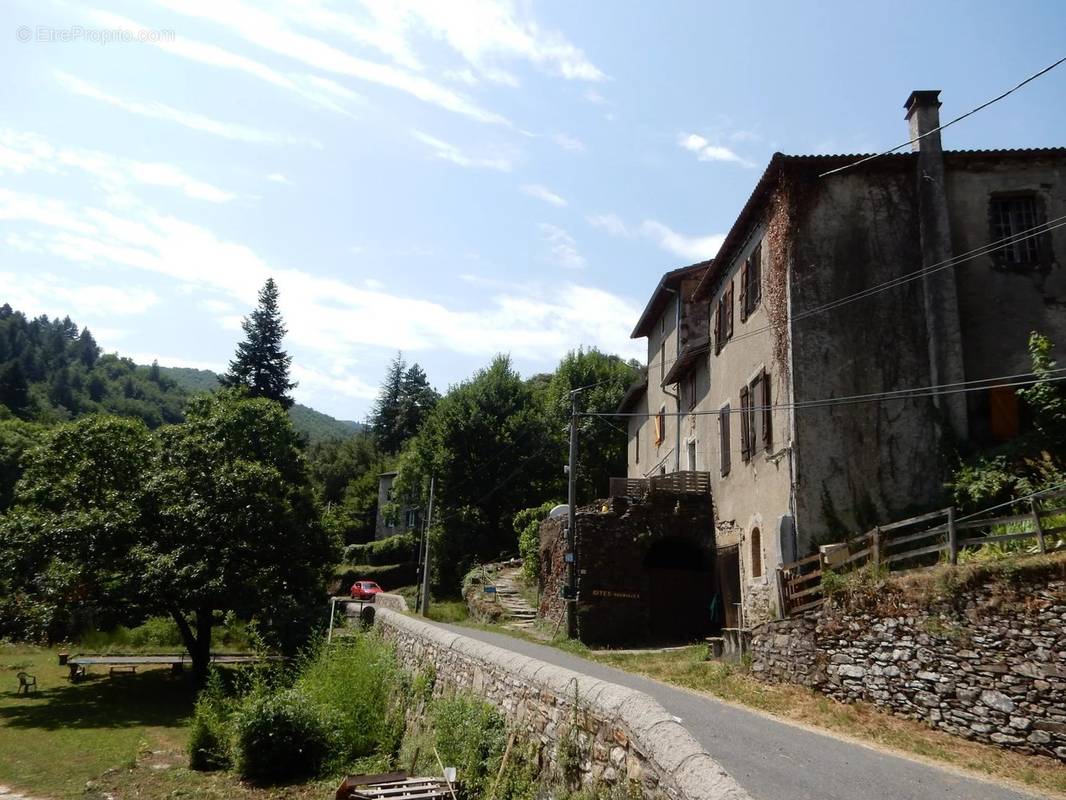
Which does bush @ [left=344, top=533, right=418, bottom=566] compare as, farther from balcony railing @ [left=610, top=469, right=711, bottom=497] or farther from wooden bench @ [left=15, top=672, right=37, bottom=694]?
balcony railing @ [left=610, top=469, right=711, bottom=497]

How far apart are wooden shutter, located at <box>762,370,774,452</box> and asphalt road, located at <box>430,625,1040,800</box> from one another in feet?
23.2

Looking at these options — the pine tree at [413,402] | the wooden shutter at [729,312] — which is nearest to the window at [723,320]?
the wooden shutter at [729,312]

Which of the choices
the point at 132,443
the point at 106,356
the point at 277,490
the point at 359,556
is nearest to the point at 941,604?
the point at 277,490

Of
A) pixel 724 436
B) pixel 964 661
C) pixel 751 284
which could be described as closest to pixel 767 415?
pixel 751 284

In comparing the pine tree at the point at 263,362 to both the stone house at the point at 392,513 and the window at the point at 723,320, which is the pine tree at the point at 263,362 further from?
the window at the point at 723,320

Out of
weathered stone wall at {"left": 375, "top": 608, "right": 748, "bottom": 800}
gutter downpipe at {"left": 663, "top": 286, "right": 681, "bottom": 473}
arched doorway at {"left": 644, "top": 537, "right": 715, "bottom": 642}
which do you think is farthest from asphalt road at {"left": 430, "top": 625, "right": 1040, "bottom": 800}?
gutter downpipe at {"left": 663, "top": 286, "right": 681, "bottom": 473}

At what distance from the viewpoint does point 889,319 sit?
1667 centimetres

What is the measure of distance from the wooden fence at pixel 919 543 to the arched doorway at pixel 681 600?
7463 mm

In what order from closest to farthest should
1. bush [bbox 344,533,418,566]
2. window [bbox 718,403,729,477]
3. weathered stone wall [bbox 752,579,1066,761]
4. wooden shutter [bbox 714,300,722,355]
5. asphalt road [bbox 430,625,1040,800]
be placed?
1. asphalt road [bbox 430,625,1040,800]
2. weathered stone wall [bbox 752,579,1066,761]
3. window [bbox 718,403,729,477]
4. wooden shutter [bbox 714,300,722,355]
5. bush [bbox 344,533,418,566]

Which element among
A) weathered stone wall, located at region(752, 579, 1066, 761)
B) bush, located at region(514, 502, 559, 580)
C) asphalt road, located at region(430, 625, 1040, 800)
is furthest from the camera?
bush, located at region(514, 502, 559, 580)

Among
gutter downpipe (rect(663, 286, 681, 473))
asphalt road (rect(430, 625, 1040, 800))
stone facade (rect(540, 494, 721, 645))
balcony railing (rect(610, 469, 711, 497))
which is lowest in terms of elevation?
asphalt road (rect(430, 625, 1040, 800))

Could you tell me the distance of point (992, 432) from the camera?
51.7 ft

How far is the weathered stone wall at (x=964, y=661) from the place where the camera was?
31.2ft

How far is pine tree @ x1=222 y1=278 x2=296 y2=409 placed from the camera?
53.5m
